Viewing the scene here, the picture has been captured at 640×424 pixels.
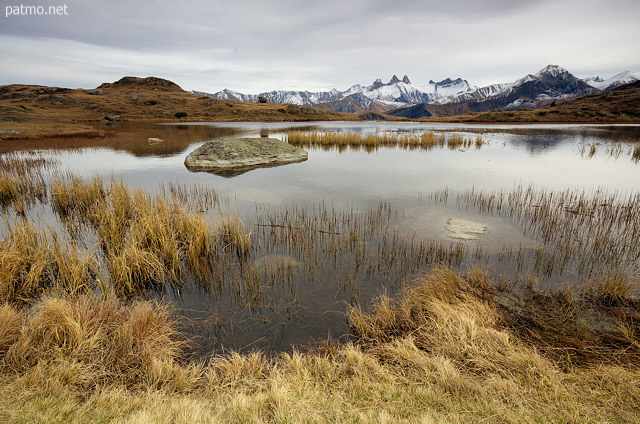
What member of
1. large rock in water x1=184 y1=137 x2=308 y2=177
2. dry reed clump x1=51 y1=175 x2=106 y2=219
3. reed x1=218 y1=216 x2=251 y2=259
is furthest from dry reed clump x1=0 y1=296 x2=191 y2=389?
large rock in water x1=184 y1=137 x2=308 y2=177

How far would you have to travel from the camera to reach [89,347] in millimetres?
4027

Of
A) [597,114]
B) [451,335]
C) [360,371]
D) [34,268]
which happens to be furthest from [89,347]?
[597,114]

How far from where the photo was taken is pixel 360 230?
9.56m

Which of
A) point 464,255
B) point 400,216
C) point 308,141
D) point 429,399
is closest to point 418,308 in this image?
point 429,399

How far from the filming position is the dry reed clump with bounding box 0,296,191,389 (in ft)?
12.0

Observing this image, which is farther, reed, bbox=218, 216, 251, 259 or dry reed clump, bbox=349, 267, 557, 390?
reed, bbox=218, 216, 251, 259

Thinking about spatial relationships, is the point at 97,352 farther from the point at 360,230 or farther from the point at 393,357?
the point at 360,230

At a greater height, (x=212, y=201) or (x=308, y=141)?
(x=308, y=141)

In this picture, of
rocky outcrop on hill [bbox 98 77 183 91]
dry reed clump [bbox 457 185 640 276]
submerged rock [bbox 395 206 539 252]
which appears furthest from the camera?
rocky outcrop on hill [bbox 98 77 183 91]

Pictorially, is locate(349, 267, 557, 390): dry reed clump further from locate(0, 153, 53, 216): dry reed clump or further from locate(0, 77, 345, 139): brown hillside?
locate(0, 77, 345, 139): brown hillside

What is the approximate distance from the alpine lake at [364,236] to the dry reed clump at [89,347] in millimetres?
809

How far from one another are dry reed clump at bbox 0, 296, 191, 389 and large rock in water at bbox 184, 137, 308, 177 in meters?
14.9

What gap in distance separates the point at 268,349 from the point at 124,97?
154 metres

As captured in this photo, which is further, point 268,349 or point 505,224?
point 505,224
